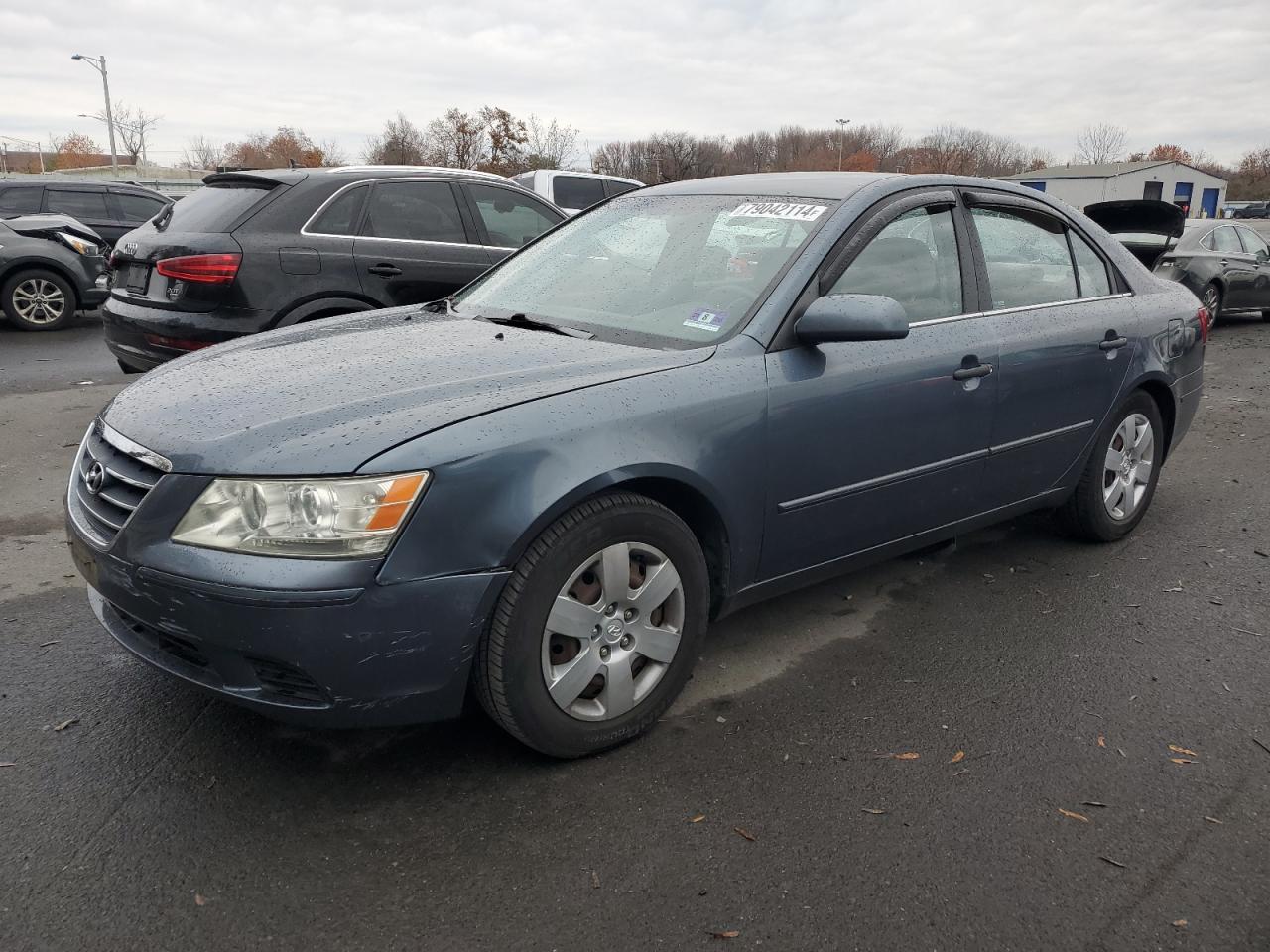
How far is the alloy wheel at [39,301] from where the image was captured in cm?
1104

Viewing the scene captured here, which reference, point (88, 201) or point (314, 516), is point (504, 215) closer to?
point (314, 516)

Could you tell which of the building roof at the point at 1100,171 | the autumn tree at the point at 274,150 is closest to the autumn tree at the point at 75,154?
the autumn tree at the point at 274,150

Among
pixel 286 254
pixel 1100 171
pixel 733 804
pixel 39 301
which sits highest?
pixel 1100 171

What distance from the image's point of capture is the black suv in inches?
229

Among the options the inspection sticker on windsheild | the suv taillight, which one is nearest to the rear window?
the suv taillight

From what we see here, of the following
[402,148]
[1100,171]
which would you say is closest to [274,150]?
[402,148]

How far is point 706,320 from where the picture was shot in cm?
322

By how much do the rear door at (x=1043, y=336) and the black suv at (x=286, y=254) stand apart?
3869 millimetres

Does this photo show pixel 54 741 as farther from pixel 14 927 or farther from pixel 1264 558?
pixel 1264 558

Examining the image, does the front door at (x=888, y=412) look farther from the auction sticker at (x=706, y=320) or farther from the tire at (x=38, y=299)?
the tire at (x=38, y=299)

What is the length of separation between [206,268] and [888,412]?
13.9 ft

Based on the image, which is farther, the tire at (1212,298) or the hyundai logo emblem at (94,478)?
the tire at (1212,298)

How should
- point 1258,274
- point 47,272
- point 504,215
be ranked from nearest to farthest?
point 504,215, point 47,272, point 1258,274

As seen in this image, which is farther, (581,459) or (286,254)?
(286,254)
